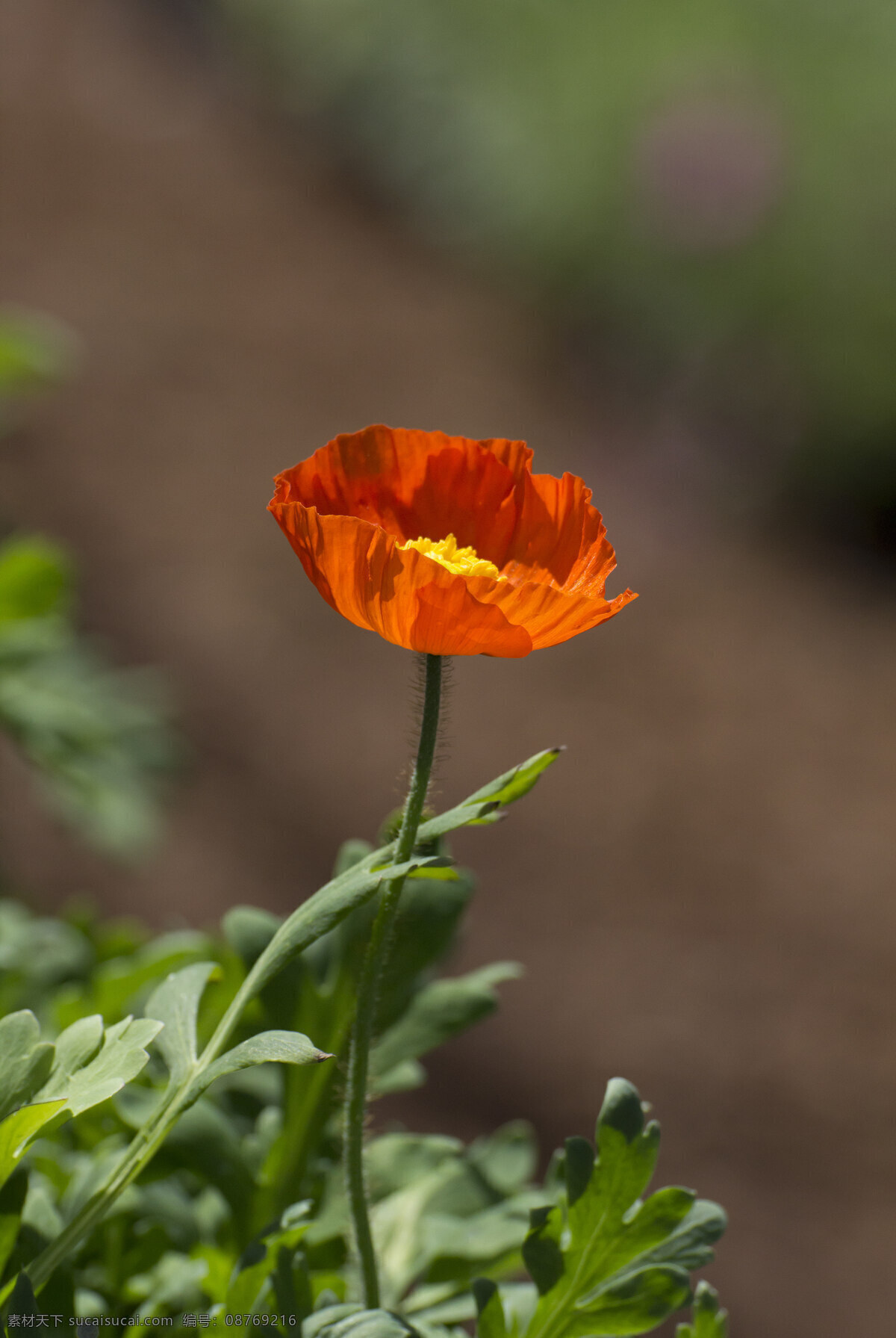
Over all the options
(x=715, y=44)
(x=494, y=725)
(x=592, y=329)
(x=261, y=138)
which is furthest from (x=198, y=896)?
(x=261, y=138)

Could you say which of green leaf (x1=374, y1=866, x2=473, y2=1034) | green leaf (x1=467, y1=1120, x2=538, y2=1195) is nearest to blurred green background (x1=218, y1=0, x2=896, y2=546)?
green leaf (x1=467, y1=1120, x2=538, y2=1195)

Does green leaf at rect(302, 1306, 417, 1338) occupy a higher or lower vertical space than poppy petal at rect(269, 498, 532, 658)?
lower

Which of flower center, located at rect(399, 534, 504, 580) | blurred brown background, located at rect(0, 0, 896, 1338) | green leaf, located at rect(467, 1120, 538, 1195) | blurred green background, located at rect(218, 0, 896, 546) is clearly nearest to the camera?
flower center, located at rect(399, 534, 504, 580)

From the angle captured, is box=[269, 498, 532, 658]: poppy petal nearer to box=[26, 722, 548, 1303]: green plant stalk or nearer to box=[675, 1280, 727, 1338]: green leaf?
box=[26, 722, 548, 1303]: green plant stalk

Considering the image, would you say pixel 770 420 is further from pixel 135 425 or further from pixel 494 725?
pixel 135 425

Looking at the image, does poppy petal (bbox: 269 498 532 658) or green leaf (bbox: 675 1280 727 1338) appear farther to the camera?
green leaf (bbox: 675 1280 727 1338)

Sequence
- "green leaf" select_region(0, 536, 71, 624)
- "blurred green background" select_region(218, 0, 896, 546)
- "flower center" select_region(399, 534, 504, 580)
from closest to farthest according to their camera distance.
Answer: "flower center" select_region(399, 534, 504, 580) < "green leaf" select_region(0, 536, 71, 624) < "blurred green background" select_region(218, 0, 896, 546)
